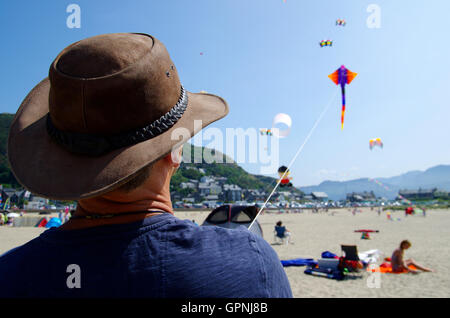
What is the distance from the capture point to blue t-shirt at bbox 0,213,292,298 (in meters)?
0.78

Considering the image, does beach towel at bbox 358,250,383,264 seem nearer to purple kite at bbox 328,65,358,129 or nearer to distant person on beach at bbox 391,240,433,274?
distant person on beach at bbox 391,240,433,274

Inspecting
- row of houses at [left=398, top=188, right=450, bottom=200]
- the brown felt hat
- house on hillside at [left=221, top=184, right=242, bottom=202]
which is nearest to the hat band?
the brown felt hat

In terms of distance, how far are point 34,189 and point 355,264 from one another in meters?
8.72

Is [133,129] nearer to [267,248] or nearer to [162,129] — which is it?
[162,129]

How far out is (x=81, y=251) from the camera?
830mm

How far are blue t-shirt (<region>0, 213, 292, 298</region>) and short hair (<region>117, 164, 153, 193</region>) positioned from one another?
12 cm

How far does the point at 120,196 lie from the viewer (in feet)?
2.98

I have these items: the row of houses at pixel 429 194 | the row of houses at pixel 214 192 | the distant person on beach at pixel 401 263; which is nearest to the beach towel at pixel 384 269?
the distant person on beach at pixel 401 263

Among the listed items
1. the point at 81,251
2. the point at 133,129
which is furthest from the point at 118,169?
the point at 81,251

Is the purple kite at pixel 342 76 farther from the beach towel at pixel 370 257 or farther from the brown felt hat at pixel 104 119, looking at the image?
the brown felt hat at pixel 104 119

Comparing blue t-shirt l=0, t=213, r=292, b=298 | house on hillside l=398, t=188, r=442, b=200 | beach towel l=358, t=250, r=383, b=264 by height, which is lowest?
house on hillside l=398, t=188, r=442, b=200

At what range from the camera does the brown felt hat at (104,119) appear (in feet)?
2.89

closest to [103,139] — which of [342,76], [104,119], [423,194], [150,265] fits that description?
[104,119]

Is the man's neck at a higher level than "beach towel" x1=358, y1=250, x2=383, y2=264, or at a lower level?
higher
